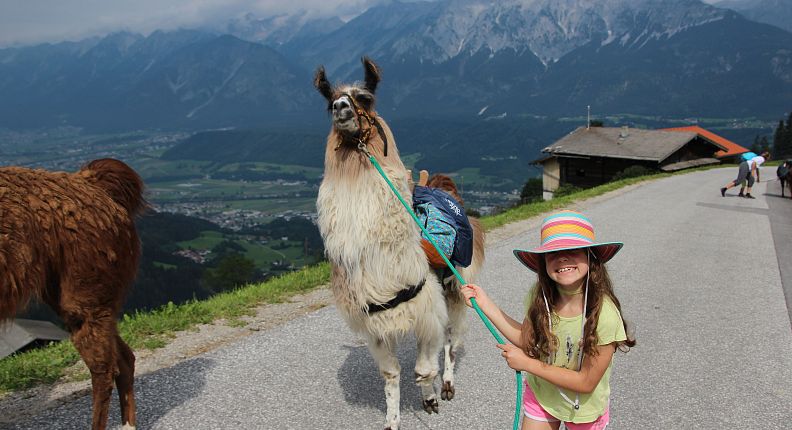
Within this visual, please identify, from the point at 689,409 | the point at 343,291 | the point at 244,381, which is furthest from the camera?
the point at 244,381

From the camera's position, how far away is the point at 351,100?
12.0 feet

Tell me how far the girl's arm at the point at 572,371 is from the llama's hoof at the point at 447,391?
6.87 feet

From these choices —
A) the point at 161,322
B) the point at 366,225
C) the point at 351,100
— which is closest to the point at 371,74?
the point at 351,100

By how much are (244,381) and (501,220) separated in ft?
31.4

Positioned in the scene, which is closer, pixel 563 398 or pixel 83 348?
pixel 563 398

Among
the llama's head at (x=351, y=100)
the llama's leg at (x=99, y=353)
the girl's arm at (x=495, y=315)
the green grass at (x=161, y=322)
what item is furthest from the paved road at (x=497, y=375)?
the llama's head at (x=351, y=100)

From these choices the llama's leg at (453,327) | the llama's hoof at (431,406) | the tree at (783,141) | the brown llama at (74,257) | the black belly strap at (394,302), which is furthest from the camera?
the tree at (783,141)

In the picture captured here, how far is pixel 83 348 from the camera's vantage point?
3.55m

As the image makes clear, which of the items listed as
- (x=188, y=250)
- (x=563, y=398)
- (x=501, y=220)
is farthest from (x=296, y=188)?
(x=563, y=398)

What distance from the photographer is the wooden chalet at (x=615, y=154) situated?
45.0 meters

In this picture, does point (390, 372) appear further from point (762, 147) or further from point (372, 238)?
point (762, 147)

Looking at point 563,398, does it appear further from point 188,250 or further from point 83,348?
point 188,250

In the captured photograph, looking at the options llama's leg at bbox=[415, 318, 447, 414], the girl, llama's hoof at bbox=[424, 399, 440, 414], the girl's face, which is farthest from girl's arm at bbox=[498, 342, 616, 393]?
llama's hoof at bbox=[424, 399, 440, 414]

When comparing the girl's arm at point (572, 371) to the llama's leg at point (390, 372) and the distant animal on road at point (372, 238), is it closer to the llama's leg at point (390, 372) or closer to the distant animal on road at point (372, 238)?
the distant animal on road at point (372, 238)
